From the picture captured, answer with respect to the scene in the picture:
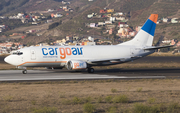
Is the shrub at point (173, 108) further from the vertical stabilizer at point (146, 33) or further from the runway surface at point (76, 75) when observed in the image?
the vertical stabilizer at point (146, 33)

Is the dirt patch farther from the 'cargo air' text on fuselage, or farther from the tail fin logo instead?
the tail fin logo

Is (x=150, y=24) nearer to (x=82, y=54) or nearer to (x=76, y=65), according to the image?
(x=82, y=54)

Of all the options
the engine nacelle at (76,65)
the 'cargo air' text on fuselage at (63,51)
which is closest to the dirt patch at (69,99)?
the engine nacelle at (76,65)

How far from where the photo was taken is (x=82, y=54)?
43.9 meters

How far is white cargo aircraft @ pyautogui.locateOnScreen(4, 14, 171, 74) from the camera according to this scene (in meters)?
41.2

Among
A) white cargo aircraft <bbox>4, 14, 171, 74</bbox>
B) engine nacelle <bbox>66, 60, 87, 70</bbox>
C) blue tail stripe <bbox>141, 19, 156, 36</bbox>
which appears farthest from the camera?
blue tail stripe <bbox>141, 19, 156, 36</bbox>

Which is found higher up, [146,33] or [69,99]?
[146,33]

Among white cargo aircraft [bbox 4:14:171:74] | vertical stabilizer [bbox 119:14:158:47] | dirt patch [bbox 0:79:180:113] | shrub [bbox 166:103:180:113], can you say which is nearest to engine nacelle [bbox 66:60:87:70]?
white cargo aircraft [bbox 4:14:171:74]

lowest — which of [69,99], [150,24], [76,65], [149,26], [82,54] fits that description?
[69,99]

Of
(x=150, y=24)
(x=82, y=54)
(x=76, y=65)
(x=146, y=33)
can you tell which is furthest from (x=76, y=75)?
(x=150, y=24)

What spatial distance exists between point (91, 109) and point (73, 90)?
914cm

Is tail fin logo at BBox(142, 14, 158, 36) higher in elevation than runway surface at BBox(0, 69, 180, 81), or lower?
higher

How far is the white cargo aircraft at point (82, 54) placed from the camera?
41188mm

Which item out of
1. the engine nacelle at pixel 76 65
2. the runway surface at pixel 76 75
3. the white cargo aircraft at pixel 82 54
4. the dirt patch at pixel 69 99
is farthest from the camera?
the white cargo aircraft at pixel 82 54
